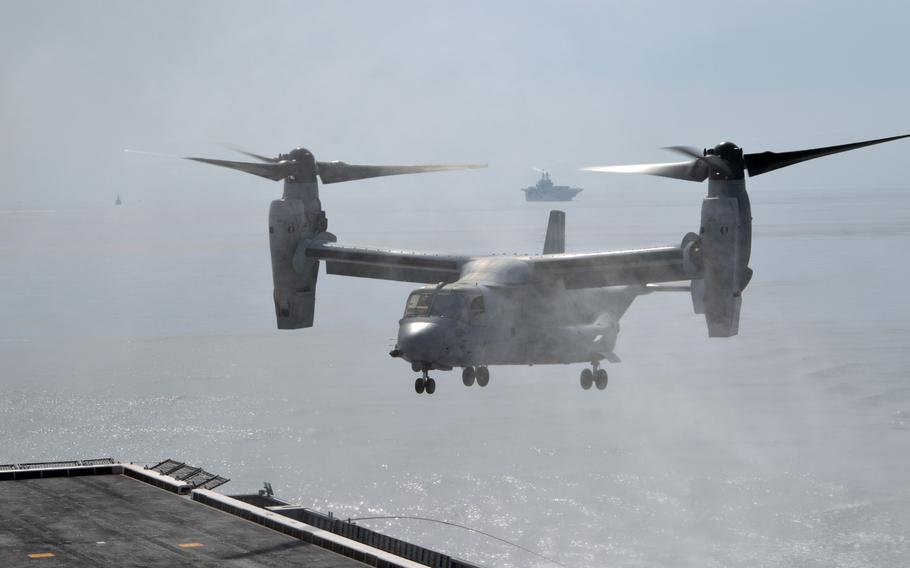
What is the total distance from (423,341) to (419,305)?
245 centimetres

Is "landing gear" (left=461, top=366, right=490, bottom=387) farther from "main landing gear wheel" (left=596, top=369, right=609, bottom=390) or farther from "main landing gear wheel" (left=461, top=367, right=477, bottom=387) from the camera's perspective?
"main landing gear wheel" (left=596, top=369, right=609, bottom=390)

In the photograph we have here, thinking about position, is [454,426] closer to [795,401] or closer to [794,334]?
[795,401]

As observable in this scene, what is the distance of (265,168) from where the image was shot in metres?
60.1

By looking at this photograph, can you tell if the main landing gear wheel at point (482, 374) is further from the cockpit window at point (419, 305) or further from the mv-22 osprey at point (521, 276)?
the cockpit window at point (419, 305)

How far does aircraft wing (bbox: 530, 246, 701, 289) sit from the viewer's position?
Result: 165 ft

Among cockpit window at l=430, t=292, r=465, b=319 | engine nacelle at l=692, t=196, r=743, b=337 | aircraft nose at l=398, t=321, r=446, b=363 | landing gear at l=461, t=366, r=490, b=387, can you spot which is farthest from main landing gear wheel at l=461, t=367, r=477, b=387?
engine nacelle at l=692, t=196, r=743, b=337

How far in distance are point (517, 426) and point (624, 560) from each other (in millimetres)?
34950

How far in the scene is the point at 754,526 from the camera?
106438 millimetres

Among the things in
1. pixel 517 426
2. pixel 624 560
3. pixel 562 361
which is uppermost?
pixel 562 361

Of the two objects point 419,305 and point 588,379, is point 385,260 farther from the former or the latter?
point 588,379

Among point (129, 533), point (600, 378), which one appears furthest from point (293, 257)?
point (129, 533)

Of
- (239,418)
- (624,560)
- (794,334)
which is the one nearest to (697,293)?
(624,560)

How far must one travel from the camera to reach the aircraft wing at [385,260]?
5766 centimetres

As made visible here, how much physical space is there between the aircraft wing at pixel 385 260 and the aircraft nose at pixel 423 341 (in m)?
9.54
